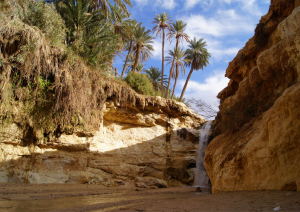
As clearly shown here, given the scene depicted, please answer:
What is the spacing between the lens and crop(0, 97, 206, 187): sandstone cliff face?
9898 millimetres

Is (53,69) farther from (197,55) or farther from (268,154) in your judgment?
(197,55)

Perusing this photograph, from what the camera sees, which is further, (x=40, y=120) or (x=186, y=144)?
(x=186, y=144)

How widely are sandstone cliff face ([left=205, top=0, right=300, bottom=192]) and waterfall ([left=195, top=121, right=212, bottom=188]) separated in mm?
5410

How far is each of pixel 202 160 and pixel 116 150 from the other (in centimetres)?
613

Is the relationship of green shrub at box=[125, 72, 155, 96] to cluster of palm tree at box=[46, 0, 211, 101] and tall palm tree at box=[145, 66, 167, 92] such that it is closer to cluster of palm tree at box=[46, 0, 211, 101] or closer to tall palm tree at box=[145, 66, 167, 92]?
cluster of palm tree at box=[46, 0, 211, 101]

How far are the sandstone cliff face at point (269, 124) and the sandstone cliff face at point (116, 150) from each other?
20.0ft

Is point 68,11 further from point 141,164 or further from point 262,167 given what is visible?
point 262,167

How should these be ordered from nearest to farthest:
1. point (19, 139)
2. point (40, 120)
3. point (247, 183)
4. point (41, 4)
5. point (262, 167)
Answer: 1. point (262, 167)
2. point (247, 183)
3. point (19, 139)
4. point (40, 120)
5. point (41, 4)

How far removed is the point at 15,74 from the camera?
10.2 m

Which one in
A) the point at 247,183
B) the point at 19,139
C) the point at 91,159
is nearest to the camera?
the point at 247,183

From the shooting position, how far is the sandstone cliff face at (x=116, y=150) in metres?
9.90

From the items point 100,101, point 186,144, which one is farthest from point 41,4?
point 186,144

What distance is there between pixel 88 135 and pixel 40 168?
3096 mm

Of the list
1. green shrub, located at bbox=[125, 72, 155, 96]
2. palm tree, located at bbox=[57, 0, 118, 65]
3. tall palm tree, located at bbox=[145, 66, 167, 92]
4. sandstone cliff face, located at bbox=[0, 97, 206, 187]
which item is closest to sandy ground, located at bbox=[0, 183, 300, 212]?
sandstone cliff face, located at bbox=[0, 97, 206, 187]
